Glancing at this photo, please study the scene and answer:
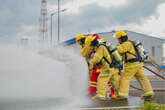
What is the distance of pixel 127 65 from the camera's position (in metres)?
6.74

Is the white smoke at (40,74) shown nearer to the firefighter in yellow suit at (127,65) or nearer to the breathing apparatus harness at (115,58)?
the breathing apparatus harness at (115,58)

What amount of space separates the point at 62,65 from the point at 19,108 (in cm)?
219

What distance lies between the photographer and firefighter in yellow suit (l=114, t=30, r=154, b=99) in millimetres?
6523

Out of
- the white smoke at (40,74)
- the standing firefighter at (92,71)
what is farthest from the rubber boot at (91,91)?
the white smoke at (40,74)

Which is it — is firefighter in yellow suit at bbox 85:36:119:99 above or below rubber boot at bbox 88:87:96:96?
above

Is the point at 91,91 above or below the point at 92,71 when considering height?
below

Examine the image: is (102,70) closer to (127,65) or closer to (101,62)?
(101,62)

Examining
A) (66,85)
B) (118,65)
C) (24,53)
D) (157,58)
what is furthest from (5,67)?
(157,58)

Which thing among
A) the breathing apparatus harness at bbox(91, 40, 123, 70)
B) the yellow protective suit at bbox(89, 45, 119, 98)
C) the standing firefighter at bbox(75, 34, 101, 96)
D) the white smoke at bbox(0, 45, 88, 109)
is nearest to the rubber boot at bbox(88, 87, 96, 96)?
the standing firefighter at bbox(75, 34, 101, 96)

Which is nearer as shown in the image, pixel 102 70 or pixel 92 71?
pixel 102 70

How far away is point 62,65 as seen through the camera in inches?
276

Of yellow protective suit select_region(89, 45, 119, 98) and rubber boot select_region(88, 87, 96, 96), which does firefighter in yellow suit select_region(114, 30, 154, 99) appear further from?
rubber boot select_region(88, 87, 96, 96)

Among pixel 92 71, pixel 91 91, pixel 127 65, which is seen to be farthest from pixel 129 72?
pixel 91 91

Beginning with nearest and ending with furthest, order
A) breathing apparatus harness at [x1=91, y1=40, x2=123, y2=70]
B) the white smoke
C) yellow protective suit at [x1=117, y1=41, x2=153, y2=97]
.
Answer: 1. the white smoke
2. yellow protective suit at [x1=117, y1=41, x2=153, y2=97]
3. breathing apparatus harness at [x1=91, y1=40, x2=123, y2=70]
